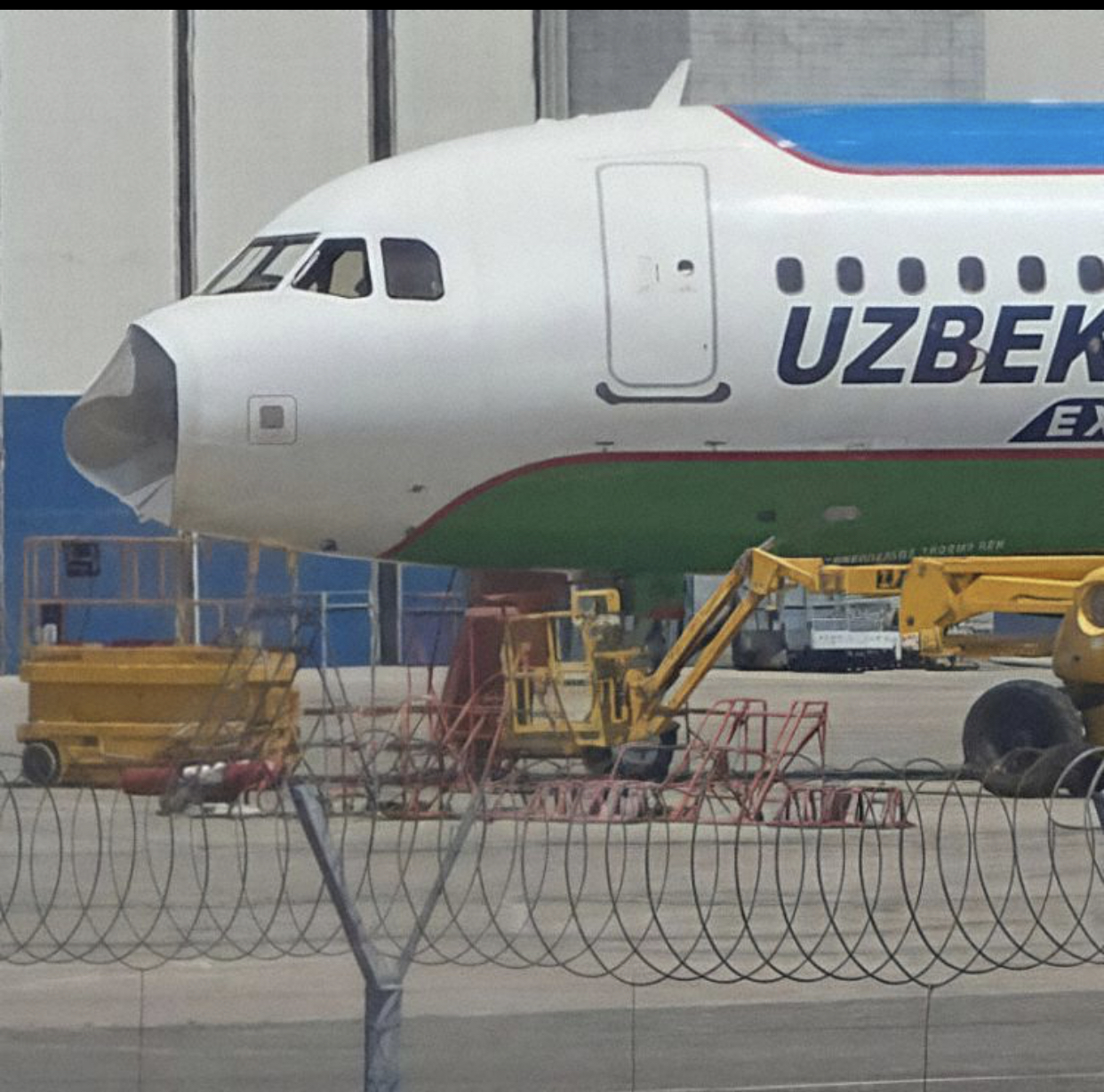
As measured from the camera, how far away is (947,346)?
51.8 ft

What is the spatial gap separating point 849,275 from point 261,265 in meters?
3.52

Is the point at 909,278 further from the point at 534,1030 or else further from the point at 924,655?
the point at 534,1030

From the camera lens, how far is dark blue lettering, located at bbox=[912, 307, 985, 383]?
15.8 meters

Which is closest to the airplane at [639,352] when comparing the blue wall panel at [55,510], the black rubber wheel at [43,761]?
the black rubber wheel at [43,761]

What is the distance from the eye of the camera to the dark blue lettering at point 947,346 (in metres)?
15.8

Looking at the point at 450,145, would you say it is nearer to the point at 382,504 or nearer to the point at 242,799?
the point at 382,504

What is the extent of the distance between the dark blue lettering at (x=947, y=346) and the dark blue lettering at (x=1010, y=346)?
0.12m

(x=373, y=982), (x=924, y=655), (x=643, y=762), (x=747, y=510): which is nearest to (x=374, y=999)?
(x=373, y=982)

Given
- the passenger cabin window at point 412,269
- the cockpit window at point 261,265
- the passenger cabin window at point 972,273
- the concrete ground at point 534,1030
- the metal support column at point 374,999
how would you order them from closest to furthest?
the metal support column at point 374,999 → the concrete ground at point 534,1030 → the passenger cabin window at point 412,269 → the cockpit window at point 261,265 → the passenger cabin window at point 972,273

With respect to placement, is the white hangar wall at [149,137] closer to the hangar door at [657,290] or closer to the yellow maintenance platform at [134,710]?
the yellow maintenance platform at [134,710]

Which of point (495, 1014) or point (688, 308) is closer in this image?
point (495, 1014)

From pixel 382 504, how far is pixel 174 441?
4.32 ft

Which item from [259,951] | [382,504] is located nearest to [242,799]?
[382,504]

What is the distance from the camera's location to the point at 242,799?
50.2 feet
